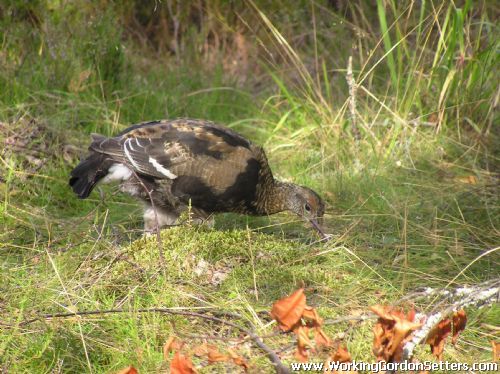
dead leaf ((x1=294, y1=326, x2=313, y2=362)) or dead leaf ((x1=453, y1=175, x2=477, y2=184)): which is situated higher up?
dead leaf ((x1=294, y1=326, x2=313, y2=362))

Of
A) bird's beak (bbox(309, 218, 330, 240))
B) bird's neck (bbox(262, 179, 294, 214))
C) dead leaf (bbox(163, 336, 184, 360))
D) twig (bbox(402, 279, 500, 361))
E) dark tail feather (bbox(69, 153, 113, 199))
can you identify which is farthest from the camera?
bird's neck (bbox(262, 179, 294, 214))

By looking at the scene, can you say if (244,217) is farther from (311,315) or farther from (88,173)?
(311,315)

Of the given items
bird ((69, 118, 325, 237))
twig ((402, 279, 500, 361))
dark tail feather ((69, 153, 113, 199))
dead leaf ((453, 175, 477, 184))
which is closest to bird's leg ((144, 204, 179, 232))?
bird ((69, 118, 325, 237))

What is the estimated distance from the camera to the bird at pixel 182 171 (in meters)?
4.83

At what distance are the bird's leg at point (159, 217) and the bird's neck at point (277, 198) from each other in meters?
0.57

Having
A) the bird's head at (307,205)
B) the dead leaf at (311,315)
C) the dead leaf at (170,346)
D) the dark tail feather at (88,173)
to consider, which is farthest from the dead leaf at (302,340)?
the dark tail feather at (88,173)

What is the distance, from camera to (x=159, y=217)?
4973mm

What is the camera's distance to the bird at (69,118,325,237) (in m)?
4.83

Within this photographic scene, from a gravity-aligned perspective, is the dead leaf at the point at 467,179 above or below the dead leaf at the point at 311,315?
below

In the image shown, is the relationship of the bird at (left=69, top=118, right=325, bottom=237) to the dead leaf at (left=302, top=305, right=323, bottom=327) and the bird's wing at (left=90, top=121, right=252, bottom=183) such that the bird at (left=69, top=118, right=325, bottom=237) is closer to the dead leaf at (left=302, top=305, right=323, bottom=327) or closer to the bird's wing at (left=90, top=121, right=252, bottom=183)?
the bird's wing at (left=90, top=121, right=252, bottom=183)

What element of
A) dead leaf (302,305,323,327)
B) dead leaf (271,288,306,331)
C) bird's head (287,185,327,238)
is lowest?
bird's head (287,185,327,238)

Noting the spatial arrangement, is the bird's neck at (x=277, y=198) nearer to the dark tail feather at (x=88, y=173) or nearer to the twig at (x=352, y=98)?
the twig at (x=352, y=98)

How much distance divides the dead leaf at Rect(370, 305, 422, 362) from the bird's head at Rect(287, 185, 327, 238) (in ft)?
8.24

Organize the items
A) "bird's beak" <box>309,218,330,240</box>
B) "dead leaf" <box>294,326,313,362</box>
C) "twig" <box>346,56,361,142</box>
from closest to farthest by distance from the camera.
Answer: "dead leaf" <box>294,326,313,362</box>
"bird's beak" <box>309,218,330,240</box>
"twig" <box>346,56,361,142</box>
